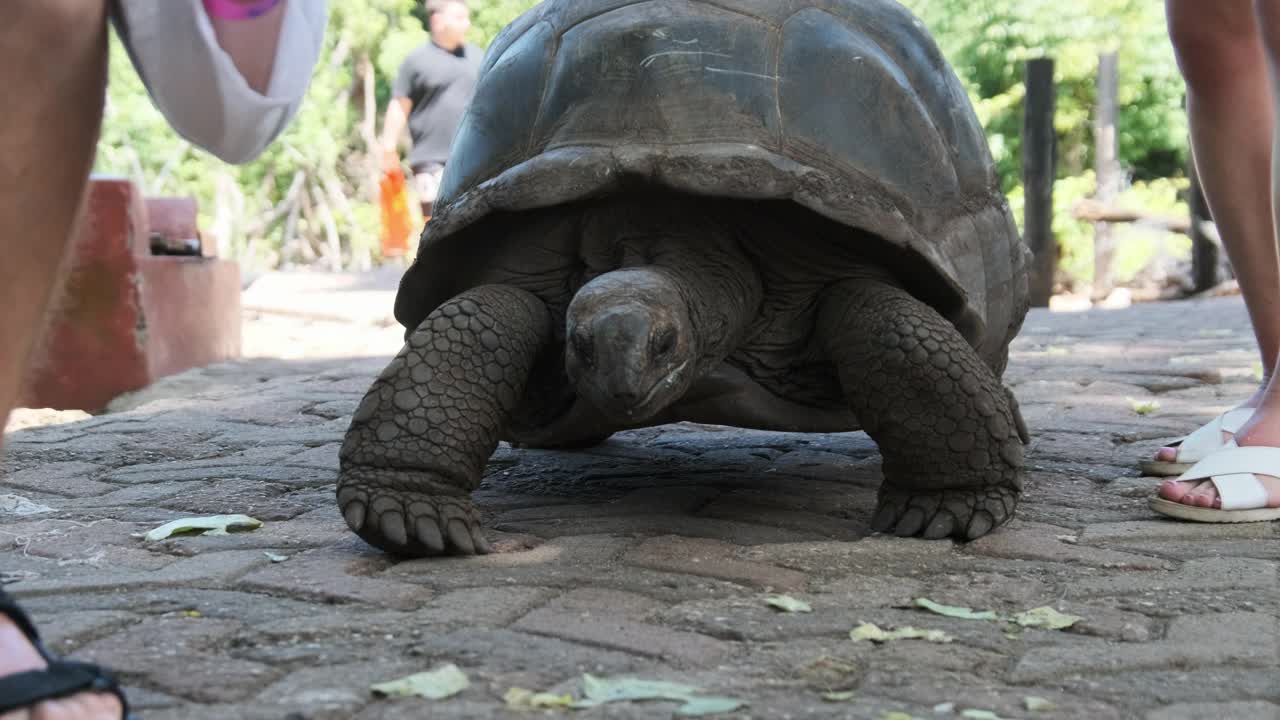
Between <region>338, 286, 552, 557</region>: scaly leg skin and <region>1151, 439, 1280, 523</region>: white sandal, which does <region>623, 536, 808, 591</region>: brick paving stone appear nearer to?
<region>338, 286, 552, 557</region>: scaly leg skin

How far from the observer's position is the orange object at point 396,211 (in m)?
9.45

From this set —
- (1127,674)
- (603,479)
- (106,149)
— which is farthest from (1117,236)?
(1127,674)

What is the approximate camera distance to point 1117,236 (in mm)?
18453

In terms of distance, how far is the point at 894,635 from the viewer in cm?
192

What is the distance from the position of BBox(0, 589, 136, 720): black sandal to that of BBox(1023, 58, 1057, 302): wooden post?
939 centimetres

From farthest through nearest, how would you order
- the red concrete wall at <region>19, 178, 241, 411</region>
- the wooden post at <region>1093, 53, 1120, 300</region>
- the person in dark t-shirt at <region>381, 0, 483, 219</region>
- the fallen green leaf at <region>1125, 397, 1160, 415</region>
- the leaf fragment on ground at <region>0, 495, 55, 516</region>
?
the wooden post at <region>1093, 53, 1120, 300</region>, the person in dark t-shirt at <region>381, 0, 483, 219</region>, the red concrete wall at <region>19, 178, 241, 411</region>, the fallen green leaf at <region>1125, 397, 1160, 415</region>, the leaf fragment on ground at <region>0, 495, 55, 516</region>

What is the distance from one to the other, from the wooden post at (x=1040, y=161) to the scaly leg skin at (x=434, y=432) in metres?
8.28

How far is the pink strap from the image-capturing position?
5.07 ft

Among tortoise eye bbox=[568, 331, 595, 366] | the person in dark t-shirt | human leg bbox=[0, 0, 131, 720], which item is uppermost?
the person in dark t-shirt

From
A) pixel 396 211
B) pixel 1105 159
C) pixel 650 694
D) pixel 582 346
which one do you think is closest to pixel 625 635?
pixel 650 694

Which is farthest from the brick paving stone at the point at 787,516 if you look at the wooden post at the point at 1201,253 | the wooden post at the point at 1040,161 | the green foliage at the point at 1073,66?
the green foliage at the point at 1073,66

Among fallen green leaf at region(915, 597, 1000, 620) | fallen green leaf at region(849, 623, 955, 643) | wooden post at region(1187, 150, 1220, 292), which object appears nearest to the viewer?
fallen green leaf at region(849, 623, 955, 643)

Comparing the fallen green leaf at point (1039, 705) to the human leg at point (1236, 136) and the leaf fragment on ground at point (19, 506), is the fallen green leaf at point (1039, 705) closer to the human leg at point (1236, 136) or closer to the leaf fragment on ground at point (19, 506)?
the human leg at point (1236, 136)

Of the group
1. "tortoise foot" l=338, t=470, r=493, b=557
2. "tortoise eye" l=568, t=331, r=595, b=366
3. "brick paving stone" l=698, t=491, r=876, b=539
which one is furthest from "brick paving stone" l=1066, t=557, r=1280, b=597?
"tortoise foot" l=338, t=470, r=493, b=557
